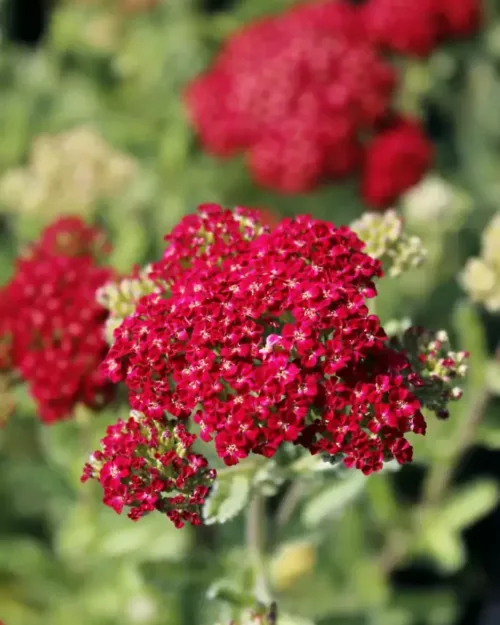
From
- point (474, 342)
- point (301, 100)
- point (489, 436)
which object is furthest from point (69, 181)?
point (489, 436)

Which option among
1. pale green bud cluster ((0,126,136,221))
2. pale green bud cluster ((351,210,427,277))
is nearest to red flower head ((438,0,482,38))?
pale green bud cluster ((0,126,136,221))

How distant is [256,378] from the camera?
131cm

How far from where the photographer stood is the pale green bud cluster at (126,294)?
5.38ft

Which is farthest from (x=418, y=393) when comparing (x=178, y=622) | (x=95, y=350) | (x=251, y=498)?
(x=178, y=622)

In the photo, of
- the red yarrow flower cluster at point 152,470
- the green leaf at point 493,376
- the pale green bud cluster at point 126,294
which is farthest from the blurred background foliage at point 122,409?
the pale green bud cluster at point 126,294

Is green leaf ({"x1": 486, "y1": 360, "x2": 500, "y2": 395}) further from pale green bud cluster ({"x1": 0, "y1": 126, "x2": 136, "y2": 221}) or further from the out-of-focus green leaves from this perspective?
pale green bud cluster ({"x1": 0, "y1": 126, "x2": 136, "y2": 221})

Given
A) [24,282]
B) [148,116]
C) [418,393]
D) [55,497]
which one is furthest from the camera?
[148,116]

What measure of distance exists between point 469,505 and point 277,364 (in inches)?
53.6

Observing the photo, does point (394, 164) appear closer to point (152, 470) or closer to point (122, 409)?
point (122, 409)

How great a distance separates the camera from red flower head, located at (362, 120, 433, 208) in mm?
2961

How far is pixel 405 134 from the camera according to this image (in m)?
3.02

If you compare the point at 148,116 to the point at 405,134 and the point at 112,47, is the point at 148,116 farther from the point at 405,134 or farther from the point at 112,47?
the point at 405,134

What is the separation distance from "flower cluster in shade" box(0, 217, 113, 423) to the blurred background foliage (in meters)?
0.17

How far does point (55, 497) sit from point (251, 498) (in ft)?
4.12
